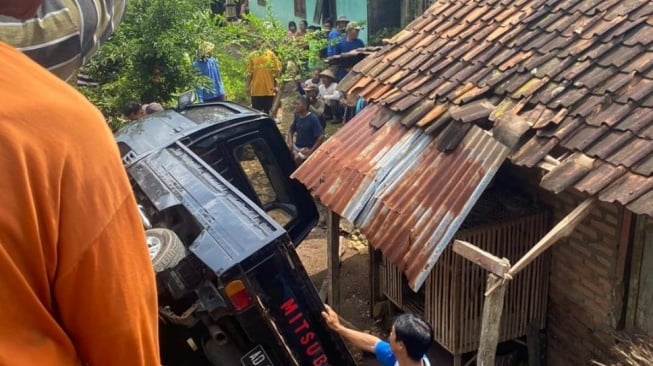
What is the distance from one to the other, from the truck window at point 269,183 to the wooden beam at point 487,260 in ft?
7.94

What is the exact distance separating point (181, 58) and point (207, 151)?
3990mm

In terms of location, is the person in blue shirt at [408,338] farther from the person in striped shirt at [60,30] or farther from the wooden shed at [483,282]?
the person in striped shirt at [60,30]

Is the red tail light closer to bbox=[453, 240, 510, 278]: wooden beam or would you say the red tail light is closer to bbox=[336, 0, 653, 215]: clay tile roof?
bbox=[453, 240, 510, 278]: wooden beam

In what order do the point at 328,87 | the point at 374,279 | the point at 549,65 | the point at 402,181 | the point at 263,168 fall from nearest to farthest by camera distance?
the point at 549,65 → the point at 402,181 → the point at 263,168 → the point at 374,279 → the point at 328,87

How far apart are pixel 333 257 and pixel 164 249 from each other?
11.0ft

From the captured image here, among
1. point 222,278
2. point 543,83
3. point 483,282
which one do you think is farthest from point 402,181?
point 222,278

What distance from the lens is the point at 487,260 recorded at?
146 inches

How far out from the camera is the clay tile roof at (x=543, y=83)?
3.77m

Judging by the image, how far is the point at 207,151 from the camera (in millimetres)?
5391

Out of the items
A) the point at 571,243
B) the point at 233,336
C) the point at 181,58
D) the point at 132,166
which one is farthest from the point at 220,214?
the point at 181,58

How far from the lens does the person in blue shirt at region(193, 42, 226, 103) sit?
9711mm

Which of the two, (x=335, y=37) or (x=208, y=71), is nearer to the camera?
(x=208, y=71)

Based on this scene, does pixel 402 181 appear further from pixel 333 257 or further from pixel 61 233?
pixel 61 233

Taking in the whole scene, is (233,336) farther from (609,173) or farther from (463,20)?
(463,20)
